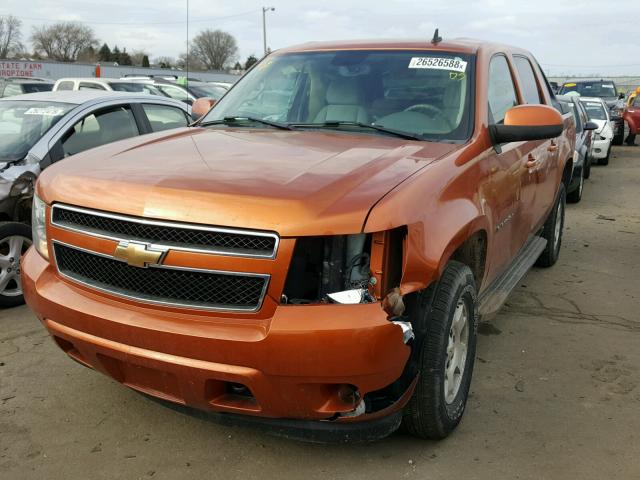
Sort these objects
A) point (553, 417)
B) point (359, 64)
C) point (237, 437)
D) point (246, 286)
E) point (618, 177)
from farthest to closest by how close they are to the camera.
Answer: point (618, 177)
point (359, 64)
point (553, 417)
point (237, 437)
point (246, 286)

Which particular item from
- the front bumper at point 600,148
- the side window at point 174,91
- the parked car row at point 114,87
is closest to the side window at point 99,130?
the parked car row at point 114,87

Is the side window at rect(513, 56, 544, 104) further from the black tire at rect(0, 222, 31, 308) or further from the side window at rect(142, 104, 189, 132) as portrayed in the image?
the black tire at rect(0, 222, 31, 308)

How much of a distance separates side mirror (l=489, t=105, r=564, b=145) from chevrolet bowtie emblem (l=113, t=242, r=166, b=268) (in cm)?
196

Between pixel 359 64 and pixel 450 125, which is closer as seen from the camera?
pixel 450 125

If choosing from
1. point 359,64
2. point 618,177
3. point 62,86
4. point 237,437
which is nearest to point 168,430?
point 237,437

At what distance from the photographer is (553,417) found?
3.29 meters

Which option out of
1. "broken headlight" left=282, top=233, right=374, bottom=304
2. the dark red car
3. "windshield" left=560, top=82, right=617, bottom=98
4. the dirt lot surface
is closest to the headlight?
the dirt lot surface

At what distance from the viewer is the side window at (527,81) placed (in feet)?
15.1

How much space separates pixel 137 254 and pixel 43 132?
3.35 meters

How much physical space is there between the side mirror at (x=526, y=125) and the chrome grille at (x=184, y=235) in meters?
1.70

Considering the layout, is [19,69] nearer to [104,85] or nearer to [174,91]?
[174,91]

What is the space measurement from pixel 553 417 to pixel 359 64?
2274 mm

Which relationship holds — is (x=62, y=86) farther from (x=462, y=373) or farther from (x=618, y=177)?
(x=462, y=373)

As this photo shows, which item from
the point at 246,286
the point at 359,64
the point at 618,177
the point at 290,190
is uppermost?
the point at 359,64
